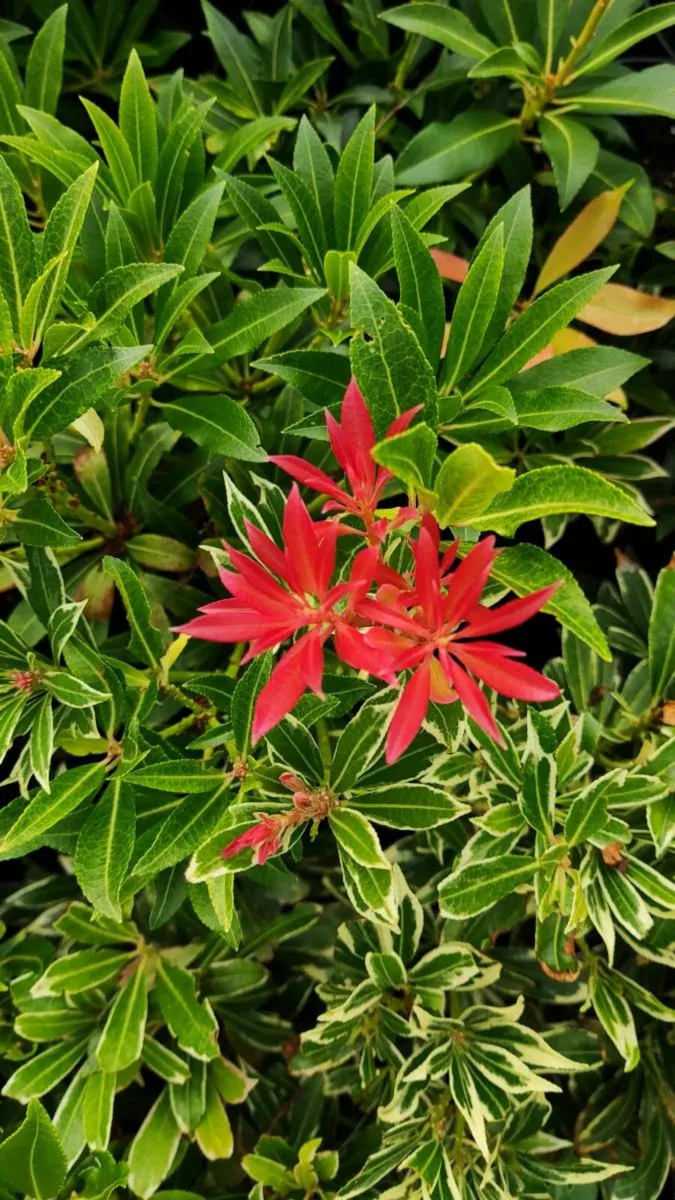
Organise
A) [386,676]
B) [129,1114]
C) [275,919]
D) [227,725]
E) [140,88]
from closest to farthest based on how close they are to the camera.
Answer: [386,676]
[227,725]
[140,88]
[275,919]
[129,1114]

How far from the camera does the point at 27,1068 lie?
1.03m

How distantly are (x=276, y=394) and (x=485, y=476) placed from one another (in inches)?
25.2

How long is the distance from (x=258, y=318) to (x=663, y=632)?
1.75 ft

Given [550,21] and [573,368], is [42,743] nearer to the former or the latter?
[573,368]

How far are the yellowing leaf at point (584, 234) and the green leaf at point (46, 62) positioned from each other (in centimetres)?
66

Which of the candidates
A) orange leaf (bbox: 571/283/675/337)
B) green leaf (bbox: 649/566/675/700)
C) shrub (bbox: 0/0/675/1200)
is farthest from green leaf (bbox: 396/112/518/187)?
green leaf (bbox: 649/566/675/700)

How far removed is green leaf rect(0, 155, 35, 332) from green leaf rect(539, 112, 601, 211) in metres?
0.57

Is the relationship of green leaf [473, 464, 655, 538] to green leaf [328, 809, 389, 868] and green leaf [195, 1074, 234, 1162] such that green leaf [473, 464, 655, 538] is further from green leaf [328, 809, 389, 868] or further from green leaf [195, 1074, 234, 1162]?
green leaf [195, 1074, 234, 1162]

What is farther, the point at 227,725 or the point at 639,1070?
the point at 639,1070

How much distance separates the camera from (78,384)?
2.34ft

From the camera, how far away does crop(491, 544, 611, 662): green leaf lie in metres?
0.67

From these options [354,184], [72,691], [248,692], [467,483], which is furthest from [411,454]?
[354,184]

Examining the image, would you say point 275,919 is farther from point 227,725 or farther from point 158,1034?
point 227,725

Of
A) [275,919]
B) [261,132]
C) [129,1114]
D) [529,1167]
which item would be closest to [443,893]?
[275,919]
